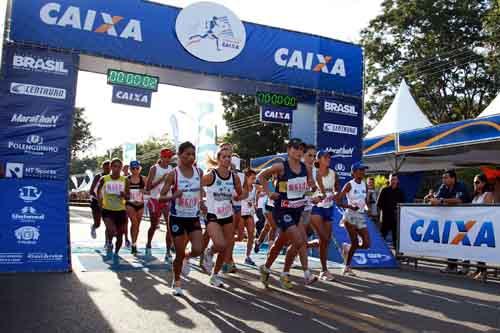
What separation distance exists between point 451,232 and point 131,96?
22.7 ft

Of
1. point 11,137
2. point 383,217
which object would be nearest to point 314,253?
point 383,217

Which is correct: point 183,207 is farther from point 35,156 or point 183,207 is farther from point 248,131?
point 248,131

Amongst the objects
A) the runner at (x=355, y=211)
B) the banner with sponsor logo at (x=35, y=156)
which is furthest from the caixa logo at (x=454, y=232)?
A: the banner with sponsor logo at (x=35, y=156)

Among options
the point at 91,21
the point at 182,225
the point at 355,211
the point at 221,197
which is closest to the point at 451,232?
the point at 355,211

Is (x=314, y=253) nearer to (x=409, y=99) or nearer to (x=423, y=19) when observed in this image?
(x=409, y=99)

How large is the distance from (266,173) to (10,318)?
360cm

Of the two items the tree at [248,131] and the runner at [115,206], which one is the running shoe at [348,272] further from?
the tree at [248,131]

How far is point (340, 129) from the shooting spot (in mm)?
12000

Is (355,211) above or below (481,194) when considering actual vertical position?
below

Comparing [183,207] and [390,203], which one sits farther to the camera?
[390,203]

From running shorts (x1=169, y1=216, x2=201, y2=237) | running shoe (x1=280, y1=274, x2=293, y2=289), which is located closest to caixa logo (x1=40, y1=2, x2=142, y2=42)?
running shorts (x1=169, y1=216, x2=201, y2=237)

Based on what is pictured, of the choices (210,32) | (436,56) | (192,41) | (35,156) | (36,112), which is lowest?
(35,156)

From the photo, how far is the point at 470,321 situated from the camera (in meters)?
5.20

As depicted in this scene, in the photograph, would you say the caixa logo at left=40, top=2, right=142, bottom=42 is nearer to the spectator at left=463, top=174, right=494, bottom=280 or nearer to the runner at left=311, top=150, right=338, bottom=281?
the runner at left=311, top=150, right=338, bottom=281
